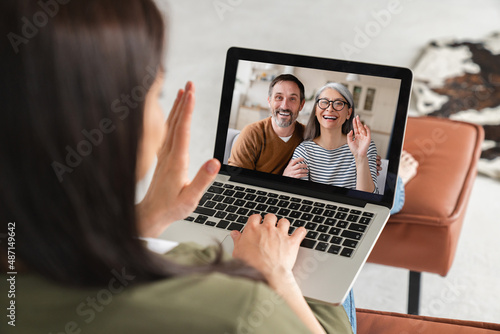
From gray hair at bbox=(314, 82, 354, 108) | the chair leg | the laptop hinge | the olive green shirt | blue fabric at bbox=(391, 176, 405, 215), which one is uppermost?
gray hair at bbox=(314, 82, 354, 108)

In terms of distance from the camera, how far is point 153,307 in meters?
0.47

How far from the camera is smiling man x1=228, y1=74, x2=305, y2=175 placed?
3.56 ft

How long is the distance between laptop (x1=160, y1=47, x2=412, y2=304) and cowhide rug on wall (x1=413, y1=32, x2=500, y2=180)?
72.8 inches

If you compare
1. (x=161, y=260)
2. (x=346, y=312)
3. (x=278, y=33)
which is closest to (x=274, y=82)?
(x=346, y=312)

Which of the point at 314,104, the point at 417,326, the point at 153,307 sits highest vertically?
the point at 314,104

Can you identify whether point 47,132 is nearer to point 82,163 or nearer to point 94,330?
point 82,163

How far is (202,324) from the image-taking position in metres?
0.46

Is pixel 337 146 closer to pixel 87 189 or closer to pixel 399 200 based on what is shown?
pixel 399 200

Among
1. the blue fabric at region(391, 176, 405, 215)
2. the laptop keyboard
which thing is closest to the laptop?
the laptop keyboard

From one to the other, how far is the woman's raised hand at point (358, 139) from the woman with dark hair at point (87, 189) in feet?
1.92

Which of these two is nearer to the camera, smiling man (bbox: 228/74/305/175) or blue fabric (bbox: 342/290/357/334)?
blue fabric (bbox: 342/290/357/334)

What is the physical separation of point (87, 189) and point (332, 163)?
658 millimetres

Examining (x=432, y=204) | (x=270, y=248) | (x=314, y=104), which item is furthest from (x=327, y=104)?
(x=432, y=204)

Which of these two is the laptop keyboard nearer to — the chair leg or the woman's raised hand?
the woman's raised hand
